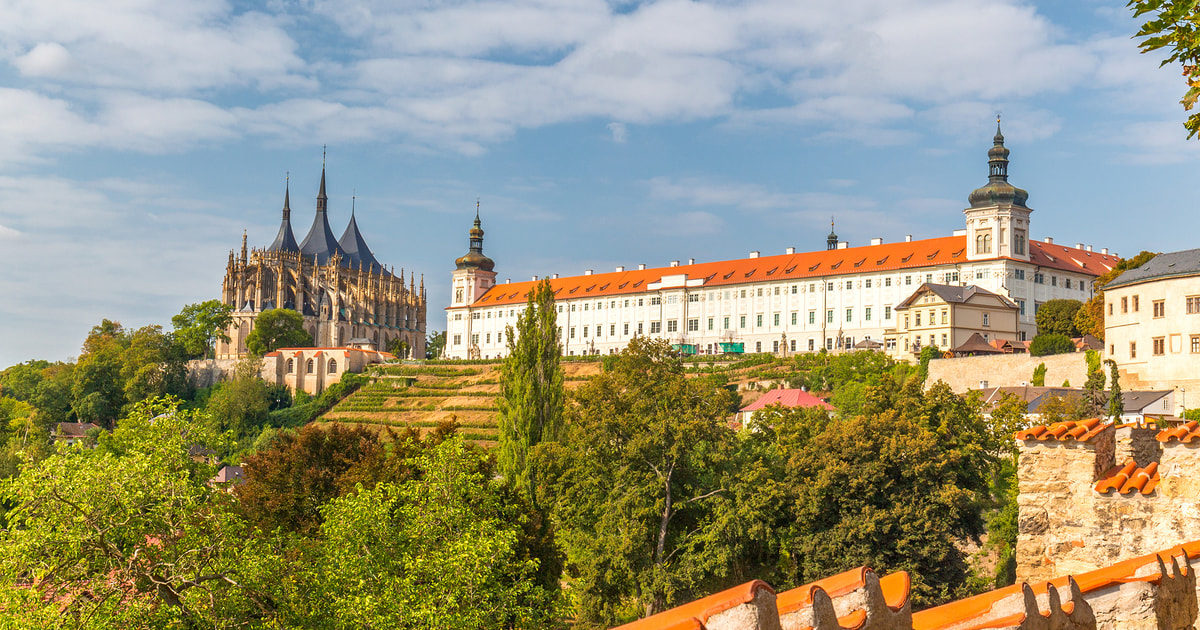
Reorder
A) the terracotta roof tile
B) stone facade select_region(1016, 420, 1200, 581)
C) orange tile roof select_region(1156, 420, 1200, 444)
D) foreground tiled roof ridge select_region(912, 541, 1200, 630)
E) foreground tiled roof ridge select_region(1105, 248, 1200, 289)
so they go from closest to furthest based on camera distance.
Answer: foreground tiled roof ridge select_region(912, 541, 1200, 630) → stone facade select_region(1016, 420, 1200, 581) → orange tile roof select_region(1156, 420, 1200, 444) → foreground tiled roof ridge select_region(1105, 248, 1200, 289) → the terracotta roof tile

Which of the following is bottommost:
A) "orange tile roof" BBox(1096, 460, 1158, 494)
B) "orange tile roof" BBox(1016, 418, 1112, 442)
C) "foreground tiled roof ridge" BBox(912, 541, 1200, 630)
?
"foreground tiled roof ridge" BBox(912, 541, 1200, 630)

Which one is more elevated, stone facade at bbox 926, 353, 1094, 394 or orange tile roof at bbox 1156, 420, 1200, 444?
stone facade at bbox 926, 353, 1094, 394

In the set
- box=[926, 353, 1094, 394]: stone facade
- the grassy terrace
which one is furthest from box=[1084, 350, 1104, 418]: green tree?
the grassy terrace

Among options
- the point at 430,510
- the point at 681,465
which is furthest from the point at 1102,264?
the point at 430,510

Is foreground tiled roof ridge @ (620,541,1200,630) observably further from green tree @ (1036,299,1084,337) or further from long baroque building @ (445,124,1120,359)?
green tree @ (1036,299,1084,337)

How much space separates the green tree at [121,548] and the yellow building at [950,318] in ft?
217

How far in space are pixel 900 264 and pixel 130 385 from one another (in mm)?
73385

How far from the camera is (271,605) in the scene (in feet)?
47.9

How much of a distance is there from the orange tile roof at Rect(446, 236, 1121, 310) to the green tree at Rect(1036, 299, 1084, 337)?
5.09 metres

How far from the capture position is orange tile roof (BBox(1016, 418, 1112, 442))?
1070 cm

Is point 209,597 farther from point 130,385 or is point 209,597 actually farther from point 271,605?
point 130,385

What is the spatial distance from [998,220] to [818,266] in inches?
646

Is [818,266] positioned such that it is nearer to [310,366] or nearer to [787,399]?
[787,399]

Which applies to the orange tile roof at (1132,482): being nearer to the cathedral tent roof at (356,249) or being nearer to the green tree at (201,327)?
the green tree at (201,327)
